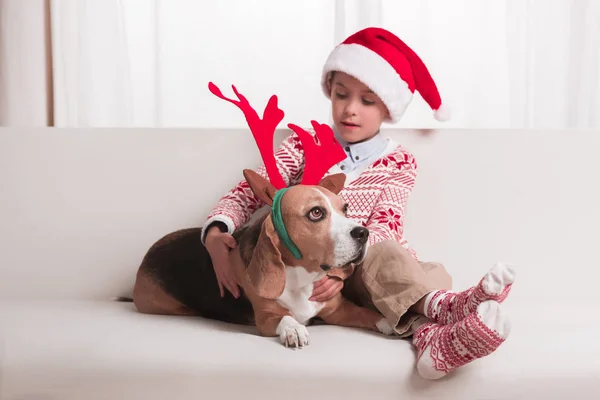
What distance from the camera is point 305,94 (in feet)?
8.72

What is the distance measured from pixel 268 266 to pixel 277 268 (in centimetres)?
2

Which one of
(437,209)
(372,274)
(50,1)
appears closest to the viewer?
(372,274)

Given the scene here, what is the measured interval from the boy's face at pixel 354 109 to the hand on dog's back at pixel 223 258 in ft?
1.40

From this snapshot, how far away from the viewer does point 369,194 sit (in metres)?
1.69

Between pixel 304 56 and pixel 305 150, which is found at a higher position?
pixel 304 56

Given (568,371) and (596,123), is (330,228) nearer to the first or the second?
(568,371)

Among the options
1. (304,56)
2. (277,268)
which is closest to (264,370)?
(277,268)

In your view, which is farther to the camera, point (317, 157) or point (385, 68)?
point (385, 68)

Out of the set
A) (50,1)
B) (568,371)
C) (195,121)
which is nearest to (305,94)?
(195,121)

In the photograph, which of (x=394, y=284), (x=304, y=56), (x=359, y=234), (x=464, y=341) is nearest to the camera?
(x=464, y=341)

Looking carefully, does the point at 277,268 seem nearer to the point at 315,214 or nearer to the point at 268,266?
the point at 268,266

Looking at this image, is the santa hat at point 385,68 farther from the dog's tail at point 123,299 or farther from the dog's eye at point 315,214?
the dog's tail at point 123,299

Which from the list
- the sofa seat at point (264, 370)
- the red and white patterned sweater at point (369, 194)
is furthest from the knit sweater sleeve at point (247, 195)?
the sofa seat at point (264, 370)

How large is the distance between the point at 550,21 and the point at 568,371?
1.81 m
